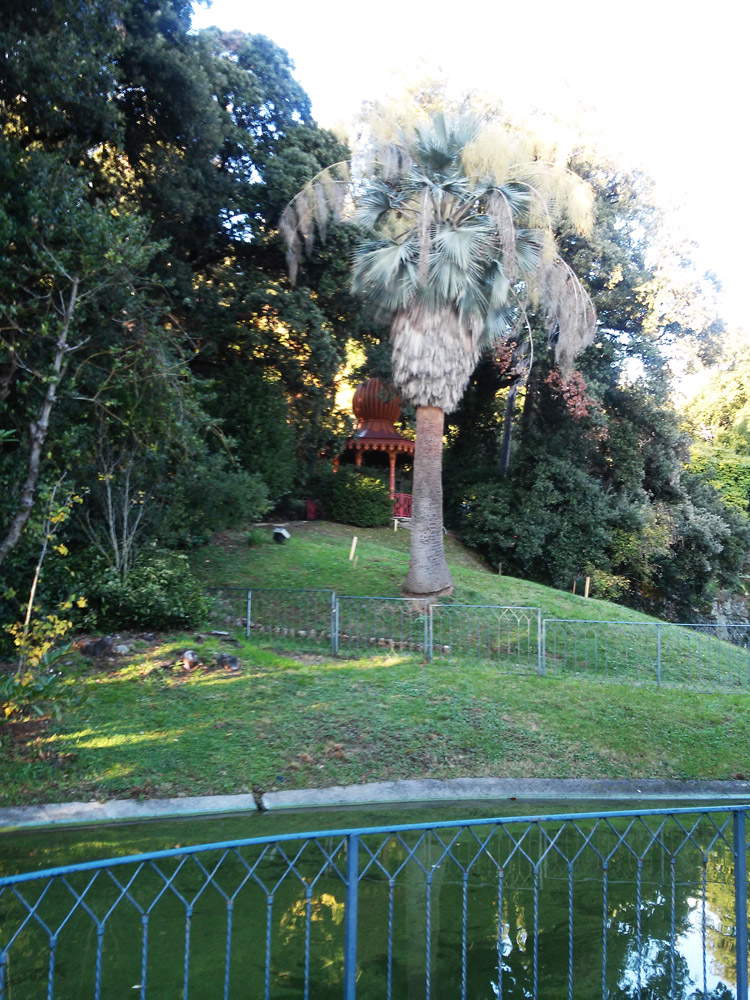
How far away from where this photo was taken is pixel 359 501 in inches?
1053

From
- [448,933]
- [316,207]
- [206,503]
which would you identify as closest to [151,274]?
[316,207]

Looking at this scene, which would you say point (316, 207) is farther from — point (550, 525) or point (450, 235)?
point (550, 525)

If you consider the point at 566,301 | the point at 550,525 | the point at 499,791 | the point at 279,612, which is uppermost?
the point at 566,301

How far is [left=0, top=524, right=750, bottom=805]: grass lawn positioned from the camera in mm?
9039

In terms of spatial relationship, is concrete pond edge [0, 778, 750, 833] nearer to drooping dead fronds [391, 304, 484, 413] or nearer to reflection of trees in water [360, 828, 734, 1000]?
reflection of trees in water [360, 828, 734, 1000]

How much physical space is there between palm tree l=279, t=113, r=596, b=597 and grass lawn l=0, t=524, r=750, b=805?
548cm

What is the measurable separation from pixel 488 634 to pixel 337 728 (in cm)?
585

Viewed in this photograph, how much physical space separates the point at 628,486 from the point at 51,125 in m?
19.9

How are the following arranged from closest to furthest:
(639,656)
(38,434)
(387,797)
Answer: (387,797), (38,434), (639,656)

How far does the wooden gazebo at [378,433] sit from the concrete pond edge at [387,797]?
2007 cm

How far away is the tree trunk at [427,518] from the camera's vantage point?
682 inches

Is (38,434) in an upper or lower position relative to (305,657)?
upper

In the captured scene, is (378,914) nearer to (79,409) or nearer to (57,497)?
(57,497)

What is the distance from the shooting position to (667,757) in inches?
404
